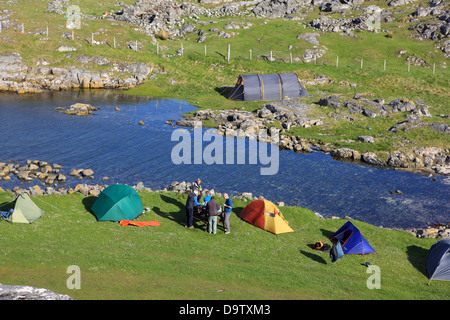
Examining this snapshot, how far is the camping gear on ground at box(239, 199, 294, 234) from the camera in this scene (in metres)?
28.4

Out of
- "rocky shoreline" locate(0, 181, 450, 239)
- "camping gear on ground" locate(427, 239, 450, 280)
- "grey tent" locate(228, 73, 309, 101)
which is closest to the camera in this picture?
"camping gear on ground" locate(427, 239, 450, 280)

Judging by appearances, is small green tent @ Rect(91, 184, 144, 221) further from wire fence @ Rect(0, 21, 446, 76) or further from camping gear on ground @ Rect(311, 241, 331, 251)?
wire fence @ Rect(0, 21, 446, 76)

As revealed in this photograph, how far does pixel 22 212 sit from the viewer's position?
2569cm

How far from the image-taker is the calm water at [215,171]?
37500mm

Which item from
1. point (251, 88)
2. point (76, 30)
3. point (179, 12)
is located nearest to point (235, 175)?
point (251, 88)

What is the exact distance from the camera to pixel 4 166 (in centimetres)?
4034

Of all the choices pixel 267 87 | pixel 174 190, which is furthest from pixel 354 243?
pixel 267 87

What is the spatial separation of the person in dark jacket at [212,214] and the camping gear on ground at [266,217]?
332cm

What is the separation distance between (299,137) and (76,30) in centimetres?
5412

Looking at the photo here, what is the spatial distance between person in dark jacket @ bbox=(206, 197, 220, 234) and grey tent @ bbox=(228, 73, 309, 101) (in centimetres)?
4259

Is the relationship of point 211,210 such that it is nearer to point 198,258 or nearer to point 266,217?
point 198,258

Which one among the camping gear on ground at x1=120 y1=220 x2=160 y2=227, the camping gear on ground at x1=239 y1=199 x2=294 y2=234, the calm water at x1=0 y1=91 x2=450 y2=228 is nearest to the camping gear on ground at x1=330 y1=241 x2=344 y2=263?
the camping gear on ground at x1=239 y1=199 x2=294 y2=234

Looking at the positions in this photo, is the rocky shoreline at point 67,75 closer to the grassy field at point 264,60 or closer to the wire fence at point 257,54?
the grassy field at point 264,60
